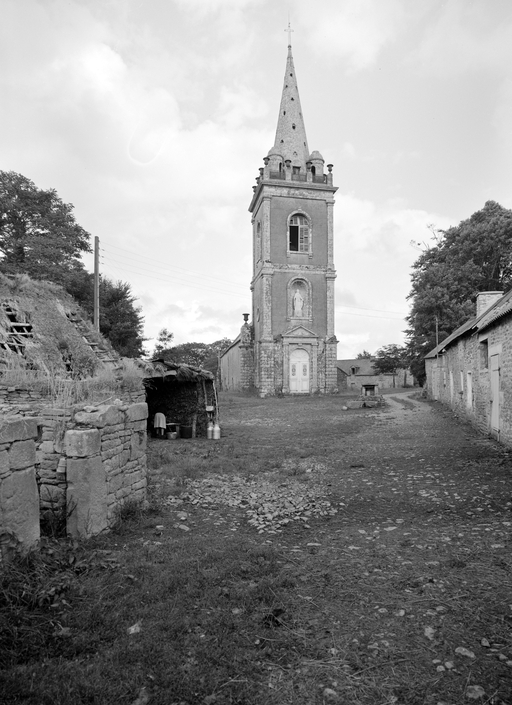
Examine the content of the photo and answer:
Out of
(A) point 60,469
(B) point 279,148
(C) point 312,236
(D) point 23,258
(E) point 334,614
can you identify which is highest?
(B) point 279,148

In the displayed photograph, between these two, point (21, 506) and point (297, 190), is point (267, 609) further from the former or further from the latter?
point (297, 190)

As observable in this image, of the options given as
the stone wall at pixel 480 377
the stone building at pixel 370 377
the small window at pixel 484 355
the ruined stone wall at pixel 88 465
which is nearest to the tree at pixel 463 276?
the stone wall at pixel 480 377

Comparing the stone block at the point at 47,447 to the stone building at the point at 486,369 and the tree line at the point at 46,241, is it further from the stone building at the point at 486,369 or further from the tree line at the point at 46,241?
the tree line at the point at 46,241

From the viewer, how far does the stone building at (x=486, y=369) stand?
35.9ft

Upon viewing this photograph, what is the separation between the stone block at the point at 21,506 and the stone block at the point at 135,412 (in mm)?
1950

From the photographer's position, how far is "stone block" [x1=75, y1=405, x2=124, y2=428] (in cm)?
547

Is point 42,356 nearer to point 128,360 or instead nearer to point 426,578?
point 128,360

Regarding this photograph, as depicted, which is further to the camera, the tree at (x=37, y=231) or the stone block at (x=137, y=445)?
the tree at (x=37, y=231)

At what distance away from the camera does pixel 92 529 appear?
5121 millimetres

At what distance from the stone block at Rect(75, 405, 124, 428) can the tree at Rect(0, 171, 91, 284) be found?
2287 cm

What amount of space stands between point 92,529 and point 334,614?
305 centimetres

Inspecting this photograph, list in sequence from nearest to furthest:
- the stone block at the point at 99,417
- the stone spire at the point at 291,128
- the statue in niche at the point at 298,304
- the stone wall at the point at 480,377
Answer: the stone block at the point at 99,417 < the stone wall at the point at 480,377 < the statue in niche at the point at 298,304 < the stone spire at the point at 291,128

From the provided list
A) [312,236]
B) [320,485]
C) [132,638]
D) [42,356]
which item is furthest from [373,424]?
[312,236]

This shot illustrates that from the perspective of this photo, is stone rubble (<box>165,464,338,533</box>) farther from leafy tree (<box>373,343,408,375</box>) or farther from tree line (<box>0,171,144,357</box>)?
leafy tree (<box>373,343,408,375</box>)
